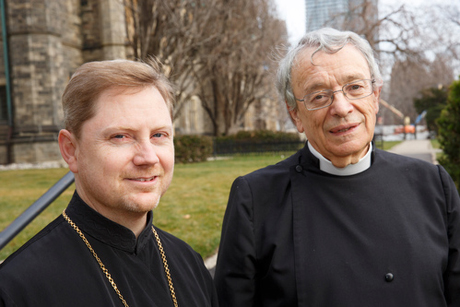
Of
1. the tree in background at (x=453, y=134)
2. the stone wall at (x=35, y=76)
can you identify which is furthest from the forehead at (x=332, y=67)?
the stone wall at (x=35, y=76)

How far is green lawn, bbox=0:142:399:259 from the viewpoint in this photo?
6059 millimetres

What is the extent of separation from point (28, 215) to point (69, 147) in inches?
65.2

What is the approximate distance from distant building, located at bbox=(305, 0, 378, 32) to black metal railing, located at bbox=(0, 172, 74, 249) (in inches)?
782

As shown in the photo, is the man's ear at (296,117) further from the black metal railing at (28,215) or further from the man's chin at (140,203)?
the black metal railing at (28,215)

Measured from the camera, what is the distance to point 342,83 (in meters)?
2.05

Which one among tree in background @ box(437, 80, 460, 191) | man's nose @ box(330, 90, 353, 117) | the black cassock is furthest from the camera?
tree in background @ box(437, 80, 460, 191)

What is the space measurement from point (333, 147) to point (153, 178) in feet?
2.88

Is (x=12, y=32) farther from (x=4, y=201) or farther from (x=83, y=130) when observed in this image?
(x=83, y=130)

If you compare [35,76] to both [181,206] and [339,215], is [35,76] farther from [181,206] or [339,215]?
[339,215]

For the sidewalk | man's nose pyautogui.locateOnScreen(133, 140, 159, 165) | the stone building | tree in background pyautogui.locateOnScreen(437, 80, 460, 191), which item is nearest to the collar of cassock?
man's nose pyautogui.locateOnScreen(133, 140, 159, 165)

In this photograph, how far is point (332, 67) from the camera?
205cm

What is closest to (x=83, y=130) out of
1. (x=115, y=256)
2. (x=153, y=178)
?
(x=153, y=178)

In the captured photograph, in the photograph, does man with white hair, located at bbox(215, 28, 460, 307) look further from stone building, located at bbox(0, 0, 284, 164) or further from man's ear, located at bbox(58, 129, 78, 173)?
stone building, located at bbox(0, 0, 284, 164)

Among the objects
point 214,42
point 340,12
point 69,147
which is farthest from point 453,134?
point 340,12
